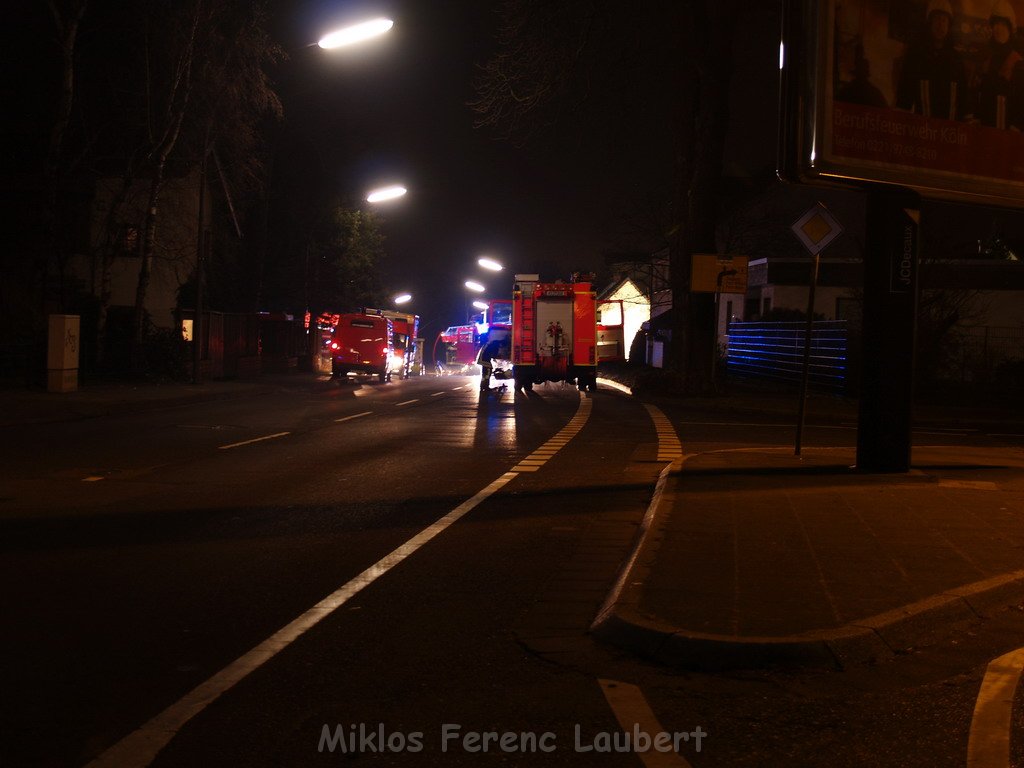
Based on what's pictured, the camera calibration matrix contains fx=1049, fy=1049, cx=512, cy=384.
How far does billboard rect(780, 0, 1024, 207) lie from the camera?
1041 centimetres

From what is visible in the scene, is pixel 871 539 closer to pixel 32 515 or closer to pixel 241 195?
pixel 32 515

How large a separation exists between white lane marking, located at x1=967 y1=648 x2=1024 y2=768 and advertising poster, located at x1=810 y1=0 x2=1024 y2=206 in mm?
6082

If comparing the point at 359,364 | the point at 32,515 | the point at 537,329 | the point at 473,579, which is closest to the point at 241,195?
the point at 359,364

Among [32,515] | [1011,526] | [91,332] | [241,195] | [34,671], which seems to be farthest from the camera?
[241,195]

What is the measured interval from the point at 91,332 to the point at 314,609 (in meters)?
28.2

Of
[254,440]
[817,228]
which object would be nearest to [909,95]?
[817,228]

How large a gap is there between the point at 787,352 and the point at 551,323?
905 centimetres

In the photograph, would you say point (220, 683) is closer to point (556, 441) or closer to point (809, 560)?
point (809, 560)

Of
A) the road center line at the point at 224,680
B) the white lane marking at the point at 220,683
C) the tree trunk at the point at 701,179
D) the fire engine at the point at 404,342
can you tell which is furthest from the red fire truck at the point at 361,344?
the white lane marking at the point at 220,683

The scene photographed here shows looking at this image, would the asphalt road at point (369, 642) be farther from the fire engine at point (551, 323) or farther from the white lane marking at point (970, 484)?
the fire engine at point (551, 323)

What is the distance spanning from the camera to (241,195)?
41188mm

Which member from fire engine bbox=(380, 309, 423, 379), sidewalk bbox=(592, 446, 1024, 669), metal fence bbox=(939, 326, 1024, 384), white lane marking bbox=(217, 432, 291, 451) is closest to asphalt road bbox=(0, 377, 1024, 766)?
sidewalk bbox=(592, 446, 1024, 669)

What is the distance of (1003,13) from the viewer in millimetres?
11148

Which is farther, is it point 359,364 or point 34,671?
point 359,364
